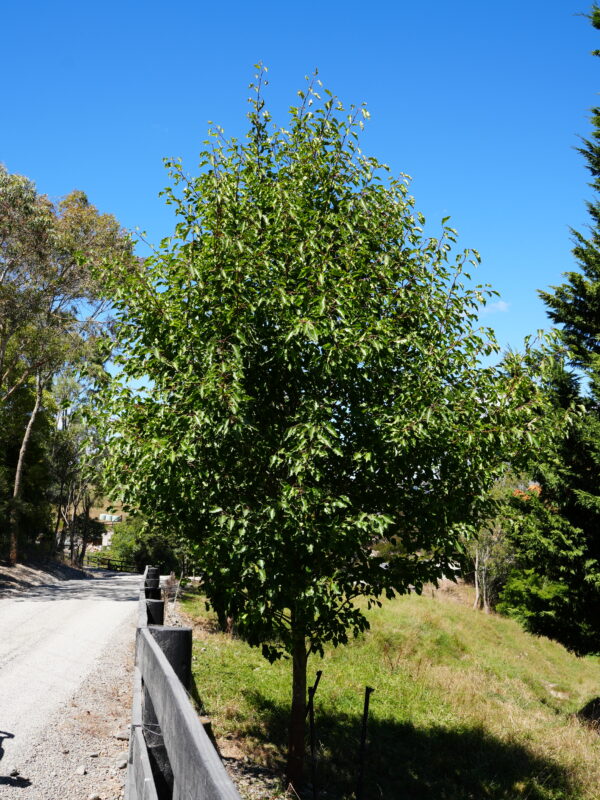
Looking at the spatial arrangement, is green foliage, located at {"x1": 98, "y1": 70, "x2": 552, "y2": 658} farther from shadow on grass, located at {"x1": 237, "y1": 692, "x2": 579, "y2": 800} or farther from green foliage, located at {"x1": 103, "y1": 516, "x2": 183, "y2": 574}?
green foliage, located at {"x1": 103, "y1": 516, "x2": 183, "y2": 574}

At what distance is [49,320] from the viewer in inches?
1195

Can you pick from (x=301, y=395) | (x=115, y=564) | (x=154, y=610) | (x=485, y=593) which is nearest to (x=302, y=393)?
(x=301, y=395)

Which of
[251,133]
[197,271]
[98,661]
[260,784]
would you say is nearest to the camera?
[197,271]

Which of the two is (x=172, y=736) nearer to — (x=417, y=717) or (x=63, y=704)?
(x=63, y=704)

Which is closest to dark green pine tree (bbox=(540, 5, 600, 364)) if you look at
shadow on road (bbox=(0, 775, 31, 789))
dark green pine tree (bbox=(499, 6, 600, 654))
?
dark green pine tree (bbox=(499, 6, 600, 654))

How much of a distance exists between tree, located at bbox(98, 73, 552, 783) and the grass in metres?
2.79

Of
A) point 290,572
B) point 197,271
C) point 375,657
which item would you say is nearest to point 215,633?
point 375,657

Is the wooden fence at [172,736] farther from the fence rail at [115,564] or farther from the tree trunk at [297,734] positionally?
the fence rail at [115,564]

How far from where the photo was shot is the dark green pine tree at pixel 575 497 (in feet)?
51.3

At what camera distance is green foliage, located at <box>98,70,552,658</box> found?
751 centimetres

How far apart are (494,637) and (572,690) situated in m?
6.53

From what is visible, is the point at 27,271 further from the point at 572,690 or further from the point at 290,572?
the point at 572,690

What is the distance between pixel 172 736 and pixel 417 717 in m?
14.6

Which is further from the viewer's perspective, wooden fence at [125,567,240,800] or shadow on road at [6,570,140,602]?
shadow on road at [6,570,140,602]
